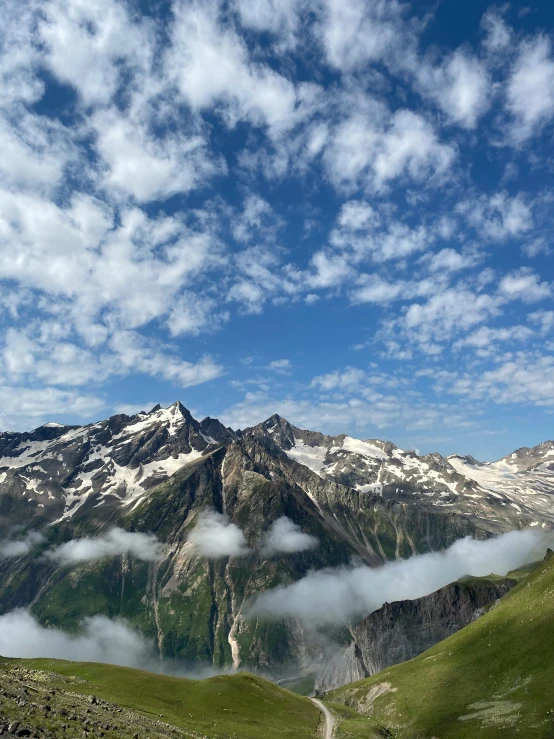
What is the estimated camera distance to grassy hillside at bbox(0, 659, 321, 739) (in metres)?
48.4

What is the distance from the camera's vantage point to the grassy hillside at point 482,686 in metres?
90.0

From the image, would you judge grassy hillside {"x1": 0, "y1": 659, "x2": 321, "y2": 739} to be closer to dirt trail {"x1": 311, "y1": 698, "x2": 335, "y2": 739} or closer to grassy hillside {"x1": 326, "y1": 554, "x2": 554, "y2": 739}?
dirt trail {"x1": 311, "y1": 698, "x2": 335, "y2": 739}

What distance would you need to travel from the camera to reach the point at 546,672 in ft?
322

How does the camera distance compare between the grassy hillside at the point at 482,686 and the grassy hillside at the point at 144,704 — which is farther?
the grassy hillside at the point at 482,686

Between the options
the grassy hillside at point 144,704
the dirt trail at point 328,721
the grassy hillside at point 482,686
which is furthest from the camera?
the dirt trail at point 328,721

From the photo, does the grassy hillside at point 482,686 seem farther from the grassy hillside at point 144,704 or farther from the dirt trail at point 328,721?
the grassy hillside at point 144,704

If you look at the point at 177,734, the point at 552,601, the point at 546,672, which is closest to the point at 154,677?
the point at 177,734

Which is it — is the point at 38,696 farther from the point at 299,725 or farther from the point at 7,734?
the point at 299,725

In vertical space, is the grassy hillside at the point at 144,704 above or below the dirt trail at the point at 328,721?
above

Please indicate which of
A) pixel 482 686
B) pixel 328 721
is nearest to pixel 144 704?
pixel 328 721

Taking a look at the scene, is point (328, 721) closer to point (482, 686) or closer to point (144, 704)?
point (482, 686)

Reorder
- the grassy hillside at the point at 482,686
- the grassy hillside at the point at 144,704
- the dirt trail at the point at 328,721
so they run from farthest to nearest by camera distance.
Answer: the dirt trail at the point at 328,721, the grassy hillside at the point at 482,686, the grassy hillside at the point at 144,704

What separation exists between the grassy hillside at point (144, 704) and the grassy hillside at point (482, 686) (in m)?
17.1

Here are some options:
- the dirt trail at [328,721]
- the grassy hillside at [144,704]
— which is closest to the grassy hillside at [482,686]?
the dirt trail at [328,721]
